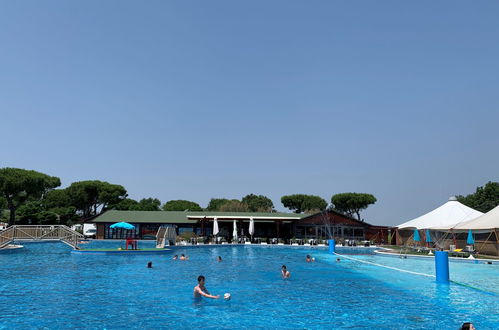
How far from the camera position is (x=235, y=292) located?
1502 centimetres

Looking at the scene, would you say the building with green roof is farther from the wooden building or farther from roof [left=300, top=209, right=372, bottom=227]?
roof [left=300, top=209, right=372, bottom=227]

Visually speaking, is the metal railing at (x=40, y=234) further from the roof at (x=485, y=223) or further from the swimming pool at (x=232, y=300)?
the roof at (x=485, y=223)

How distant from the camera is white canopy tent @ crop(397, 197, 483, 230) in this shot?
34.4 metres

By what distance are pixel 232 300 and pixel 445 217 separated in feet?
95.4

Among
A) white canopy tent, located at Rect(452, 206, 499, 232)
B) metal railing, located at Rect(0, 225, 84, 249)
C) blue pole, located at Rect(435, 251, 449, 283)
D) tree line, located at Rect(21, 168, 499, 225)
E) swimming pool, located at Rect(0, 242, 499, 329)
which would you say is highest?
tree line, located at Rect(21, 168, 499, 225)

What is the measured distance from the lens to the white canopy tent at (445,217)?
3442cm

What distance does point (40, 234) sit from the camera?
32375 millimetres

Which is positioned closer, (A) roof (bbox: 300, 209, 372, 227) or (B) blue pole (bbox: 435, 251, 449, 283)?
(B) blue pole (bbox: 435, 251, 449, 283)

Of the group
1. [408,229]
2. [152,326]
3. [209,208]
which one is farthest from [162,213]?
[152,326]

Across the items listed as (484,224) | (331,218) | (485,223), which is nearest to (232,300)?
(484,224)

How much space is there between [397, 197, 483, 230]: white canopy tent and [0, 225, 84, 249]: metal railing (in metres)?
31.0

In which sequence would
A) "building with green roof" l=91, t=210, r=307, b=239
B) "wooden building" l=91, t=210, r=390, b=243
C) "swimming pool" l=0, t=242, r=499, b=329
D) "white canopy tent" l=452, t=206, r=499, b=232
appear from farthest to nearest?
1. "wooden building" l=91, t=210, r=390, b=243
2. "building with green roof" l=91, t=210, r=307, b=239
3. "white canopy tent" l=452, t=206, r=499, b=232
4. "swimming pool" l=0, t=242, r=499, b=329

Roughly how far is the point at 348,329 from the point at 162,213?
148ft

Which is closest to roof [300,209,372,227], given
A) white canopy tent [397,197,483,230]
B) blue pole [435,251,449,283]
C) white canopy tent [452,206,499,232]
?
white canopy tent [397,197,483,230]
